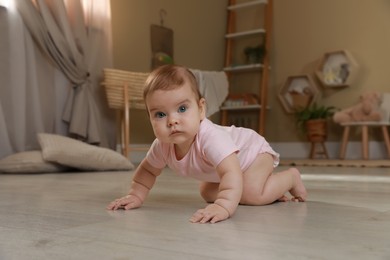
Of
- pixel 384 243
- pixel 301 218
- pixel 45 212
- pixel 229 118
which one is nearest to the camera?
pixel 384 243

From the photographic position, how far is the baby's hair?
92 cm

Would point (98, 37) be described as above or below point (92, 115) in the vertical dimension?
above

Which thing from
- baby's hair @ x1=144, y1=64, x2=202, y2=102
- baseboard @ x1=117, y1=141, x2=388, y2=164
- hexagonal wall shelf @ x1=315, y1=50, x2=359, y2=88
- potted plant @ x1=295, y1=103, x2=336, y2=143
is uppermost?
hexagonal wall shelf @ x1=315, y1=50, x2=359, y2=88

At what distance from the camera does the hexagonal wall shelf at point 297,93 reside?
4.12 metres

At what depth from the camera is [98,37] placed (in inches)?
130

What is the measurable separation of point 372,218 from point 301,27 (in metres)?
3.64

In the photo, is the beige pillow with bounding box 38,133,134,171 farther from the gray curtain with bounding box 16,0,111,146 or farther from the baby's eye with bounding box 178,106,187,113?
the baby's eye with bounding box 178,106,187,113

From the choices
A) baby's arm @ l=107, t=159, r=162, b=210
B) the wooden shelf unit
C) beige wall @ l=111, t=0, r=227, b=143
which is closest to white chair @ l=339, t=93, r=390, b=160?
the wooden shelf unit

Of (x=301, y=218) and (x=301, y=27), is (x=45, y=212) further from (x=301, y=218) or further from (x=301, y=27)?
(x=301, y=27)

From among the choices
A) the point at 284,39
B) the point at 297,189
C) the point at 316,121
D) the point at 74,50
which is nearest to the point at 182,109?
the point at 297,189

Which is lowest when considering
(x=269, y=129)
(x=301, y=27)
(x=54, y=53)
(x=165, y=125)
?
(x=269, y=129)

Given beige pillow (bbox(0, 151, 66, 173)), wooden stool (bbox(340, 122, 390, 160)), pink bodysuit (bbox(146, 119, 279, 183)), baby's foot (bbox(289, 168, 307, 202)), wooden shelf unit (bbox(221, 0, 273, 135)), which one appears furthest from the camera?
wooden shelf unit (bbox(221, 0, 273, 135))

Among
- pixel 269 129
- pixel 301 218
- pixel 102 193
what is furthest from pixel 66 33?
pixel 301 218

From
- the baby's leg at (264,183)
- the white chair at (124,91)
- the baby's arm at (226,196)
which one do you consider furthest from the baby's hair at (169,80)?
the white chair at (124,91)
